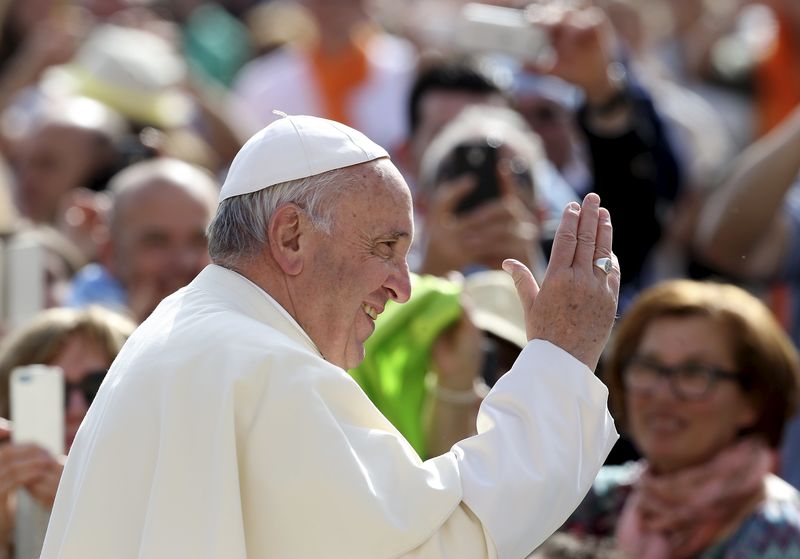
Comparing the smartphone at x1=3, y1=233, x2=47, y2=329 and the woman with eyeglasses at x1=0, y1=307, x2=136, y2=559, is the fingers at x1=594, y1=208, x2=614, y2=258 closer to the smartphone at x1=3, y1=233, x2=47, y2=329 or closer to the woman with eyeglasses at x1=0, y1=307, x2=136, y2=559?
the woman with eyeglasses at x1=0, y1=307, x2=136, y2=559

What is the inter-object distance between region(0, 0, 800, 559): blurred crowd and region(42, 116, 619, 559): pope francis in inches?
43.5

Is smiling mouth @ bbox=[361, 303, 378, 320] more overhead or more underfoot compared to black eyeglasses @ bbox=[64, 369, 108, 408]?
more overhead

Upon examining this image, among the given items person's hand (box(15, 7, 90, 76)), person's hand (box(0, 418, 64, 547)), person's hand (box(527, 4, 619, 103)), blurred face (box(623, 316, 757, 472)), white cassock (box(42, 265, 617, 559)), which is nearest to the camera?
white cassock (box(42, 265, 617, 559))

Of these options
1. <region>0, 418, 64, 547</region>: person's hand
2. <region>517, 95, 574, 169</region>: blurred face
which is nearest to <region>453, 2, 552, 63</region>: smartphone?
<region>517, 95, 574, 169</region>: blurred face

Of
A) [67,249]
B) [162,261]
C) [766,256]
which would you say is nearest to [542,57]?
[766,256]

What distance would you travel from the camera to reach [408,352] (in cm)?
454

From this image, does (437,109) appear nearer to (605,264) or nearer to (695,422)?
(695,422)

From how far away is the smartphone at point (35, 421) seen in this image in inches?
159

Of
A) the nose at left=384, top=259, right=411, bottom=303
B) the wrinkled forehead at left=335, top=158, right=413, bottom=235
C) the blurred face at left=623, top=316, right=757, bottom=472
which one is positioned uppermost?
the wrinkled forehead at left=335, top=158, right=413, bottom=235

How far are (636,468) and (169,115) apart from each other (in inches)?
147

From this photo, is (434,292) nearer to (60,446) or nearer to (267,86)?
(60,446)

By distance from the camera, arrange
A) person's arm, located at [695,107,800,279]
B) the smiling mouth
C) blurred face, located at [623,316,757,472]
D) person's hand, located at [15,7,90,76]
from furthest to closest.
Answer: person's hand, located at [15,7,90,76]
person's arm, located at [695,107,800,279]
blurred face, located at [623,316,757,472]
the smiling mouth

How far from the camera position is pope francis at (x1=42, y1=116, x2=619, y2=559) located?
9.40 ft

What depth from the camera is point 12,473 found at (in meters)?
4.02
